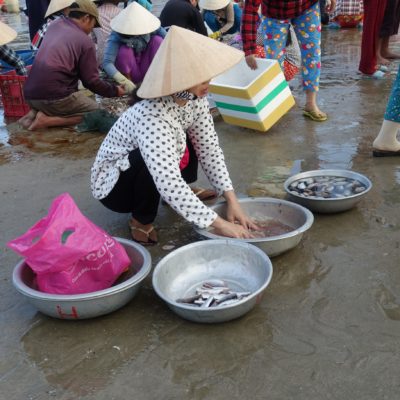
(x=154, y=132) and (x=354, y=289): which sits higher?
(x=154, y=132)

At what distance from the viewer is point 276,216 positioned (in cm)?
285

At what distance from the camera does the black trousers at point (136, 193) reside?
259cm

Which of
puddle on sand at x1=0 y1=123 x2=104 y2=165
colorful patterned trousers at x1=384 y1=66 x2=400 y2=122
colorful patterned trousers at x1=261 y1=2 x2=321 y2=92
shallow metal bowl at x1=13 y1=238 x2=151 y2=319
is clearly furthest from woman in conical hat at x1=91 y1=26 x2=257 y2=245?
colorful patterned trousers at x1=261 y1=2 x2=321 y2=92

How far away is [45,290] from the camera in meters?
2.17

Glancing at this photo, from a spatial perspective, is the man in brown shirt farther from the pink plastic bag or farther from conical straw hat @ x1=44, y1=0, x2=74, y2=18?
the pink plastic bag

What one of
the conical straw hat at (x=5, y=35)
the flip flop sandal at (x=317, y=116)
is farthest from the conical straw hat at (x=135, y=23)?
the flip flop sandal at (x=317, y=116)

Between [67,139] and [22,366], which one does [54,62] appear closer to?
[67,139]

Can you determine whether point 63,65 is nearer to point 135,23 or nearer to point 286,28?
point 135,23

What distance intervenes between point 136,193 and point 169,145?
0.42 meters

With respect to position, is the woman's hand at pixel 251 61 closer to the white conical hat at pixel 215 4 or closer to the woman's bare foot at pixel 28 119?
the woman's bare foot at pixel 28 119

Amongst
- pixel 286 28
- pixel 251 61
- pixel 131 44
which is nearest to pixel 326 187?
pixel 251 61

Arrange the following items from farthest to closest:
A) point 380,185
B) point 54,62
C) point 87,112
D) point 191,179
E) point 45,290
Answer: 1. point 87,112
2. point 54,62
3. point 380,185
4. point 191,179
5. point 45,290

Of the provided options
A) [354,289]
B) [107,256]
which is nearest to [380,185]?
[354,289]

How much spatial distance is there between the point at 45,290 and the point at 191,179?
116 centimetres
